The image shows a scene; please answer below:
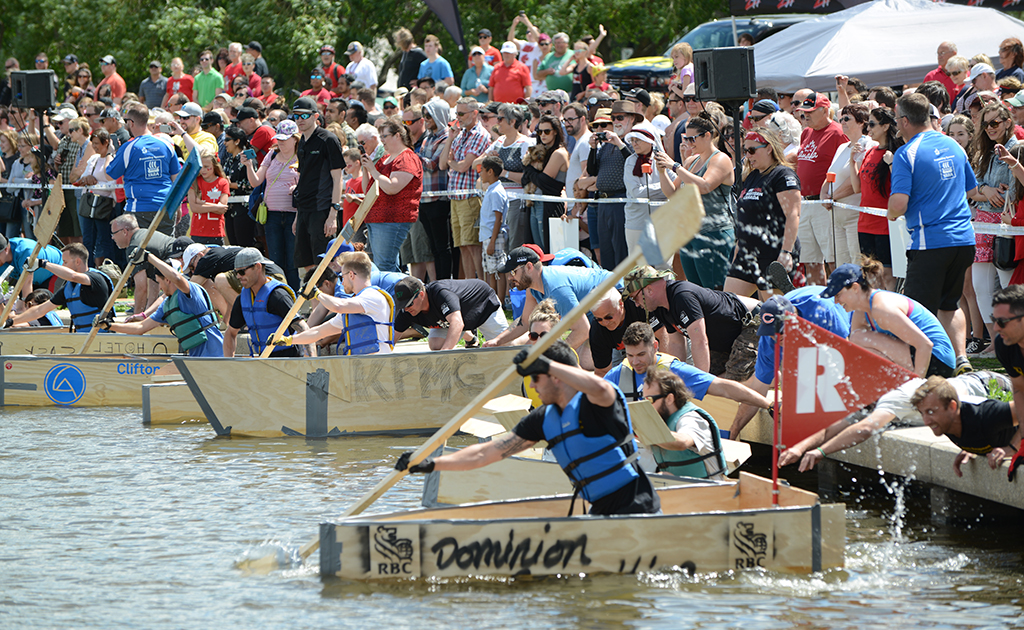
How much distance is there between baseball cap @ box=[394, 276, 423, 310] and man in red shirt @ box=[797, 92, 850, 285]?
11.7 ft

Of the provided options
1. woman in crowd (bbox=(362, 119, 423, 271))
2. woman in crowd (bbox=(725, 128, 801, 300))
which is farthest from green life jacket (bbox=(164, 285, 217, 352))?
woman in crowd (bbox=(725, 128, 801, 300))

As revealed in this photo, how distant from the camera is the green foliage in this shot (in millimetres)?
26188

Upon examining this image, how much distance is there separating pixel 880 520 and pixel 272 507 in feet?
12.6

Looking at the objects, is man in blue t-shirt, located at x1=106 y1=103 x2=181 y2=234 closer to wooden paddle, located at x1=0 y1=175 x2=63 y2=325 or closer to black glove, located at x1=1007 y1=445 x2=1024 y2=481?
wooden paddle, located at x1=0 y1=175 x2=63 y2=325

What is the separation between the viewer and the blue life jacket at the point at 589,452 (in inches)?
269

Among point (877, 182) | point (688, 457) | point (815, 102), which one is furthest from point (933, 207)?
point (815, 102)

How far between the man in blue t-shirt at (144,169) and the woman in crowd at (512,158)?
4057 mm

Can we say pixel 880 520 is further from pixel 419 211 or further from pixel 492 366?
pixel 419 211

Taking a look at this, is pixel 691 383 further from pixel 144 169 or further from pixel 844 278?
pixel 144 169

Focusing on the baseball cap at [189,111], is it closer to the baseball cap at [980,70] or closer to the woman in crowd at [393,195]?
the woman in crowd at [393,195]

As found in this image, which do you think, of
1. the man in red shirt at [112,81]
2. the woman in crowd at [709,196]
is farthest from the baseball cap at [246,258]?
the man in red shirt at [112,81]

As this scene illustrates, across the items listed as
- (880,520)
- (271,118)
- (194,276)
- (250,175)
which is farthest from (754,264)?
(271,118)

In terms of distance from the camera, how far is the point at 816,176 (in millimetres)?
12344

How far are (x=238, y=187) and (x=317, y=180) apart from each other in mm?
2289
